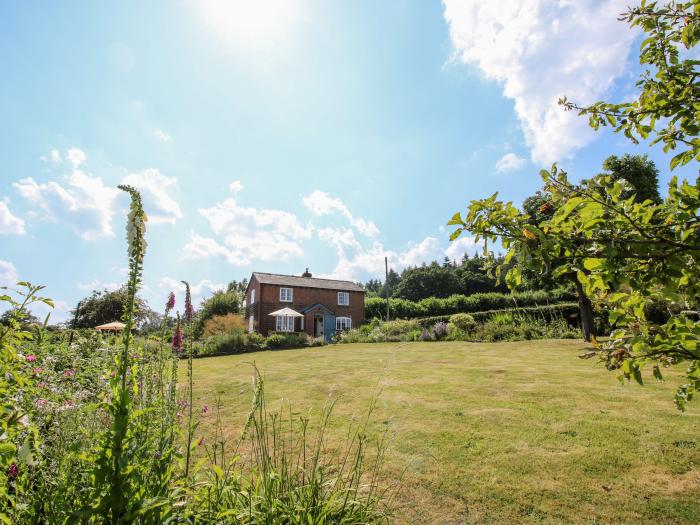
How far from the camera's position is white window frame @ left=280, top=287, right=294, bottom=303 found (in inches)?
1283

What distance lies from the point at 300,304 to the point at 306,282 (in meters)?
2.64

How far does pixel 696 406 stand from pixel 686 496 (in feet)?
10.8

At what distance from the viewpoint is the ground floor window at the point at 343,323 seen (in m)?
34.3

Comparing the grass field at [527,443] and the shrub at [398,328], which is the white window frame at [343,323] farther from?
the grass field at [527,443]

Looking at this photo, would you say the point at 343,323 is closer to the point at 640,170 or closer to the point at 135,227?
the point at 640,170

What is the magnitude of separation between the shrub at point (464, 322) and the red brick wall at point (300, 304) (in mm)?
15165

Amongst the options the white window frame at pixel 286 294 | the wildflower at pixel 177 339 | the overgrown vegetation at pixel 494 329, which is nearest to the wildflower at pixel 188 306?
the wildflower at pixel 177 339

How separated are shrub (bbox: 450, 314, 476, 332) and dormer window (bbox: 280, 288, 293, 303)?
16528 mm

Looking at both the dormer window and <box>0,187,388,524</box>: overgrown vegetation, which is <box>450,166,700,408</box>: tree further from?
the dormer window

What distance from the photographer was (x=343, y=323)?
114 ft

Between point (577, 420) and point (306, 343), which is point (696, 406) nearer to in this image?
point (577, 420)

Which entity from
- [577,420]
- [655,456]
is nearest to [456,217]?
[655,456]

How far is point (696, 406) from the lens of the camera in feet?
18.0

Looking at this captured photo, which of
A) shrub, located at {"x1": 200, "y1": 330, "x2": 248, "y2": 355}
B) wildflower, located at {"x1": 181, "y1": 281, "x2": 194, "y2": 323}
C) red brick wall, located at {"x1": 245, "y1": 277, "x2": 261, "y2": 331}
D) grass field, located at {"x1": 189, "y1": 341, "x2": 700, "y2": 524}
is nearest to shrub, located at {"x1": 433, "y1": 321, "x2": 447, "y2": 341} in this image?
shrub, located at {"x1": 200, "y1": 330, "x2": 248, "y2": 355}
